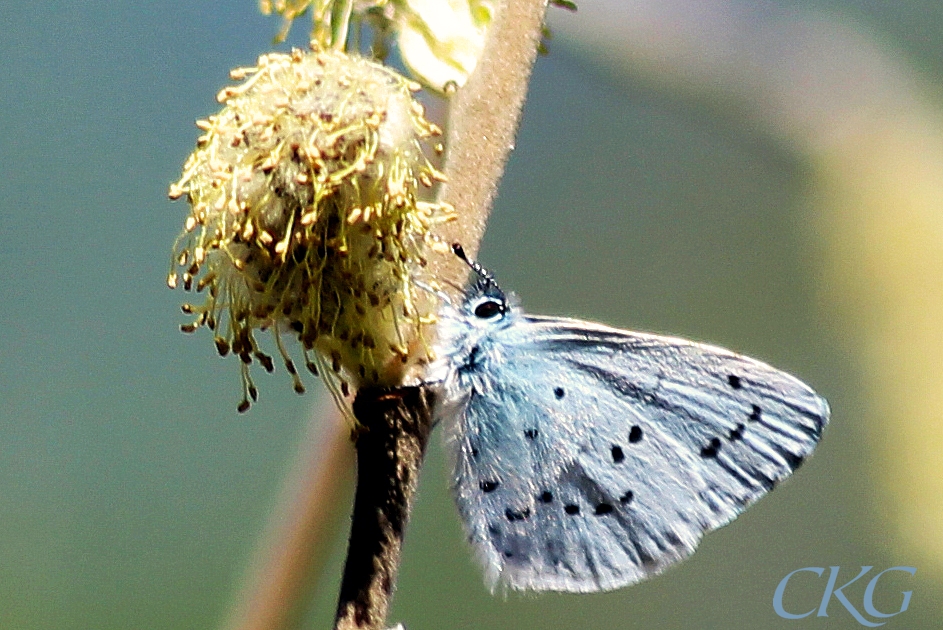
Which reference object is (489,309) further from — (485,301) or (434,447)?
(434,447)

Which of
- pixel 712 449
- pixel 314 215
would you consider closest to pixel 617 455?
pixel 712 449

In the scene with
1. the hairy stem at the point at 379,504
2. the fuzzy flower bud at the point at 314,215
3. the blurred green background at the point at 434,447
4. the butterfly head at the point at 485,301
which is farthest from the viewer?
A: the blurred green background at the point at 434,447

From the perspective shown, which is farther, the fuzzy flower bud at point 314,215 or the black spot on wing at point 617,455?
the black spot on wing at point 617,455

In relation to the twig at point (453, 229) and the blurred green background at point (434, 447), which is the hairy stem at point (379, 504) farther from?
the blurred green background at point (434, 447)

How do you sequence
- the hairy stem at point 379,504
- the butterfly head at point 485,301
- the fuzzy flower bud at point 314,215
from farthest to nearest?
the butterfly head at point 485,301 < the fuzzy flower bud at point 314,215 < the hairy stem at point 379,504

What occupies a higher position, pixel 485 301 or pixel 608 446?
pixel 485 301

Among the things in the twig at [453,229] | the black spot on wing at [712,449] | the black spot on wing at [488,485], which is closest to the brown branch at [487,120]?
the twig at [453,229]

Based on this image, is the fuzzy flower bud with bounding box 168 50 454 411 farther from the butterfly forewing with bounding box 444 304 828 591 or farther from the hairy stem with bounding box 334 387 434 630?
the butterfly forewing with bounding box 444 304 828 591

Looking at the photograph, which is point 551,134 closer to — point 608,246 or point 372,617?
point 608,246
